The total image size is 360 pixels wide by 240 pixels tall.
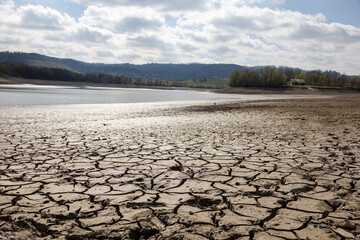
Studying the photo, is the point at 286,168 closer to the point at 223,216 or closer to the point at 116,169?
the point at 223,216

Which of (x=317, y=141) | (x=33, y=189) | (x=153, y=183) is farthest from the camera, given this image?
(x=317, y=141)

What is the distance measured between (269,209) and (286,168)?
65.5 inches

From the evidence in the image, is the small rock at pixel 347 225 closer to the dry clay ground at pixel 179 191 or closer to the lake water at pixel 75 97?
the dry clay ground at pixel 179 191

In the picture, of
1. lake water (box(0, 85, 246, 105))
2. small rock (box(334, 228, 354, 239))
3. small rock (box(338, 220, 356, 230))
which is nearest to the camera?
small rock (box(334, 228, 354, 239))

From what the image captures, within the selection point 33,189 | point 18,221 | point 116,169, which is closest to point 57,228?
point 18,221

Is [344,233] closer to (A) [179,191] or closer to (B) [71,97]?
(A) [179,191]

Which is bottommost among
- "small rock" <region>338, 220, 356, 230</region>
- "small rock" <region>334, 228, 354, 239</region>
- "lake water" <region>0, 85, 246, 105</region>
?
"lake water" <region>0, 85, 246, 105</region>

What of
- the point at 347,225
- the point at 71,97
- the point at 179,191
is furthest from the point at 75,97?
the point at 347,225

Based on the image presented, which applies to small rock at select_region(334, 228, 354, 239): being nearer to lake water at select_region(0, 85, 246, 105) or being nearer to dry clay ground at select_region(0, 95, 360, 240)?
dry clay ground at select_region(0, 95, 360, 240)

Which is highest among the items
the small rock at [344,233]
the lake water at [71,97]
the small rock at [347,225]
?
the small rock at [347,225]

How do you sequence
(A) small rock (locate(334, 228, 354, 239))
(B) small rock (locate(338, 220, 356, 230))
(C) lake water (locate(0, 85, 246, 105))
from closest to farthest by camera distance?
1. (A) small rock (locate(334, 228, 354, 239))
2. (B) small rock (locate(338, 220, 356, 230))
3. (C) lake water (locate(0, 85, 246, 105))

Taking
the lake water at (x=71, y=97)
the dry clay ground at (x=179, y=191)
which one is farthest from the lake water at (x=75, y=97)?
the dry clay ground at (x=179, y=191)

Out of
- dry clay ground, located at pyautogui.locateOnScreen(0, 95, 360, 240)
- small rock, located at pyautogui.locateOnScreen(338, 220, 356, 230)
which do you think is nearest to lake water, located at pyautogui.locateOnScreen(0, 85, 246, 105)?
dry clay ground, located at pyautogui.locateOnScreen(0, 95, 360, 240)

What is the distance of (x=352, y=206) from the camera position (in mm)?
2766
